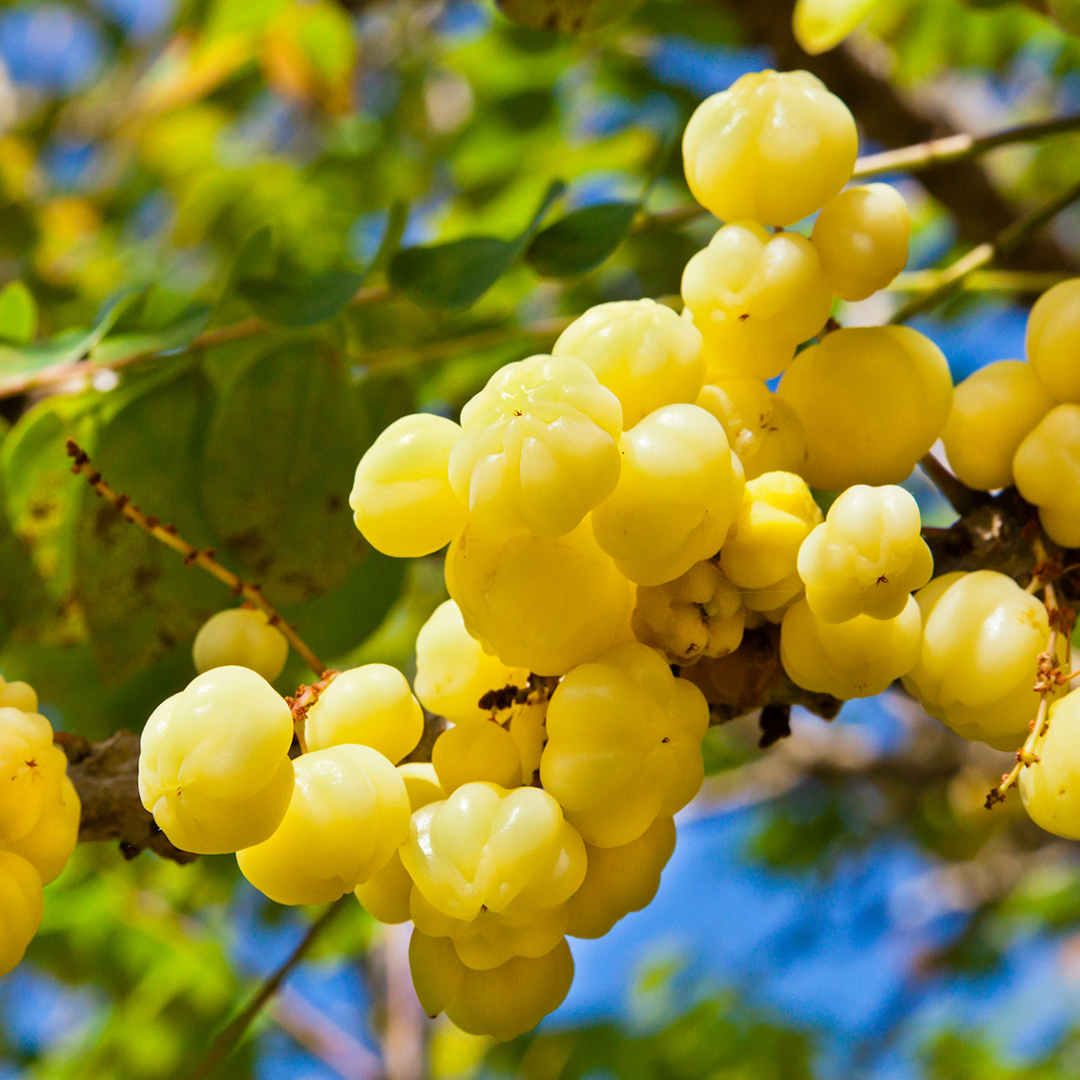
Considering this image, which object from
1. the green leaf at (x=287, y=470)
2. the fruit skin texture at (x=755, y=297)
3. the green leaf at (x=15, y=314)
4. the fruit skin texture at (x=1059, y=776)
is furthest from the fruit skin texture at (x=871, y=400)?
the green leaf at (x=15, y=314)

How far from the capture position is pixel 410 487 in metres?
0.43

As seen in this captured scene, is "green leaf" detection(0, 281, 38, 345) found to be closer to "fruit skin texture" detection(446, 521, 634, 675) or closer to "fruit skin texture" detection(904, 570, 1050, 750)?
"fruit skin texture" detection(446, 521, 634, 675)

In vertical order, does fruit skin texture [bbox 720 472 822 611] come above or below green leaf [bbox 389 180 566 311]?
above

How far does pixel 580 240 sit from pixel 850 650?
418 mm

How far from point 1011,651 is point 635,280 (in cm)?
97

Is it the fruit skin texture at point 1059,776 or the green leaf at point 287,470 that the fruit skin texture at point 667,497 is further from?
the green leaf at point 287,470

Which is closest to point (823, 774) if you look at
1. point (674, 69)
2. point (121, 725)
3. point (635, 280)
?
point (635, 280)

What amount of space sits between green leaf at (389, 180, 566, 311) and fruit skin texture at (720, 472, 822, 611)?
31 cm

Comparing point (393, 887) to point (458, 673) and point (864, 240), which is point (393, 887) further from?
point (864, 240)

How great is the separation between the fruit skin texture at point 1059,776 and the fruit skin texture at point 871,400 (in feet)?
0.44

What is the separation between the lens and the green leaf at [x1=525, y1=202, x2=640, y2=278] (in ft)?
2.44

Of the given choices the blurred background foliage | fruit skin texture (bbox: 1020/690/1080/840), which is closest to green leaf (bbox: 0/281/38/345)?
the blurred background foliage

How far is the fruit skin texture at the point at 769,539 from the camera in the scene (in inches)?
17.6

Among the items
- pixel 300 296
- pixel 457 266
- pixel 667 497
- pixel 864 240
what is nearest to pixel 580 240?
pixel 457 266
